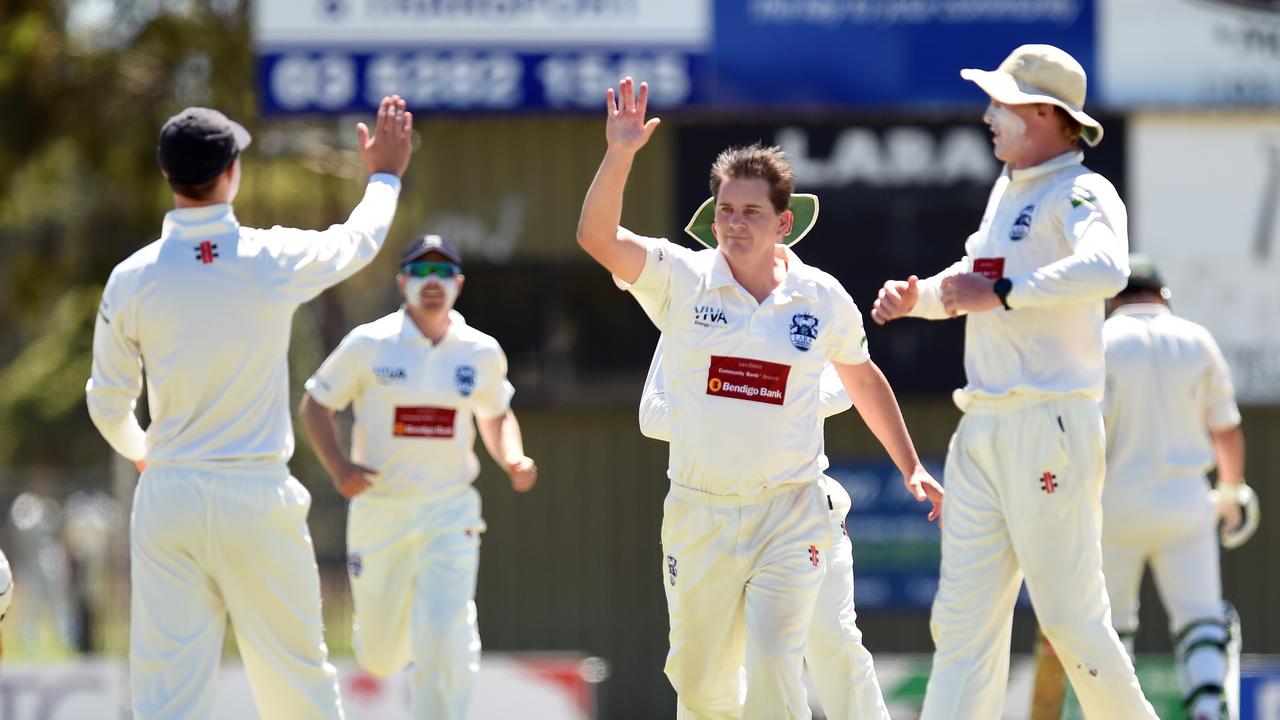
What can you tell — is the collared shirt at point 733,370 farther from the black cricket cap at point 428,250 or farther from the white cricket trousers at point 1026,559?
the black cricket cap at point 428,250

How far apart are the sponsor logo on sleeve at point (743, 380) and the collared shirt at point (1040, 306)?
2.51ft

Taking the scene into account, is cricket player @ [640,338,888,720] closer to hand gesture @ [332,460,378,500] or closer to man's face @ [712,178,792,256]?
man's face @ [712,178,792,256]

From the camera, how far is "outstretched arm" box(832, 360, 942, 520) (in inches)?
240

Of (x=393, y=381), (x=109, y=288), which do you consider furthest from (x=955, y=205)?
(x=109, y=288)

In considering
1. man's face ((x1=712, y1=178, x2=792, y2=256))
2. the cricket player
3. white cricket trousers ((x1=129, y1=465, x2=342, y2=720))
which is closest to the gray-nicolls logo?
the cricket player

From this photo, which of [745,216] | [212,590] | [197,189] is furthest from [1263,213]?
[212,590]

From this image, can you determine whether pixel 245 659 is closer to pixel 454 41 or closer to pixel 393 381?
pixel 393 381

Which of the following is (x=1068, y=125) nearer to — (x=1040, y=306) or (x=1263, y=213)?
(x=1040, y=306)

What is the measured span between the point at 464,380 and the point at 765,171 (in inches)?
113

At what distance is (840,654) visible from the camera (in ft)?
20.9

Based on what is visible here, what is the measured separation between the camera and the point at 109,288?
5.66 m

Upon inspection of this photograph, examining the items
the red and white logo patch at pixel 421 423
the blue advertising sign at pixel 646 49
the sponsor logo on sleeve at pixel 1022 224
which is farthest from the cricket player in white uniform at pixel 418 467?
the blue advertising sign at pixel 646 49

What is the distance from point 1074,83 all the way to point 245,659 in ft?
11.3

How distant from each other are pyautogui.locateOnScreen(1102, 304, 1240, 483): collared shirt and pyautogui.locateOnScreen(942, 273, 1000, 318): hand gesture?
104 inches
